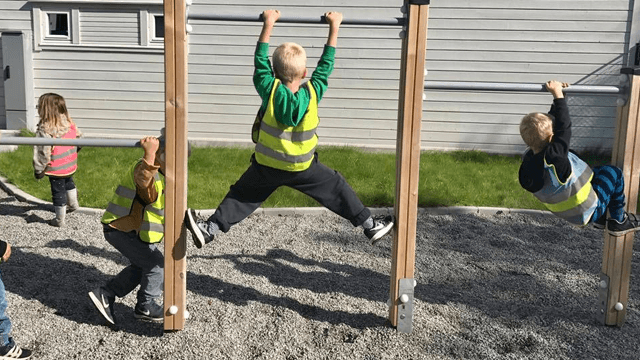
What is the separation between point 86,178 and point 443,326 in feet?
18.3

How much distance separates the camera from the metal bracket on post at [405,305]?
4.03m

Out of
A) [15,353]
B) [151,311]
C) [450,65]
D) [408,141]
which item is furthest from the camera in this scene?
[450,65]

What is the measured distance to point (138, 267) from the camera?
4188 mm

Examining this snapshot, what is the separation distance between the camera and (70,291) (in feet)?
15.3

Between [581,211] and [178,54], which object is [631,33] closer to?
[581,211]

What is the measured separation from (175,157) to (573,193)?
2.45 metres

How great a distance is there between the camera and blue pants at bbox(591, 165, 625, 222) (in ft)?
13.4

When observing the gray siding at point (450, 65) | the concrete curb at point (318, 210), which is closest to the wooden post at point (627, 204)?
the concrete curb at point (318, 210)

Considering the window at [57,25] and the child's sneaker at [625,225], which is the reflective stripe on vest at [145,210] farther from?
the window at [57,25]

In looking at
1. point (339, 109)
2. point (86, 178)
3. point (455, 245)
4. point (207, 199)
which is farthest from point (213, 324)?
point (339, 109)

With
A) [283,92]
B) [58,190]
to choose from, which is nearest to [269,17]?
[283,92]

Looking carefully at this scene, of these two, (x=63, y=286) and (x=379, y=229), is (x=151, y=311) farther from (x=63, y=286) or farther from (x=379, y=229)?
(x=379, y=229)

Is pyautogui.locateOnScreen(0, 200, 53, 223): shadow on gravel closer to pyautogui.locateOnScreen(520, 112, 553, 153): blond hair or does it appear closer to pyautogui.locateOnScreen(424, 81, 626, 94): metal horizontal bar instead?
pyautogui.locateOnScreen(424, 81, 626, 94): metal horizontal bar

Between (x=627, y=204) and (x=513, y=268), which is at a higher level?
(x=627, y=204)
